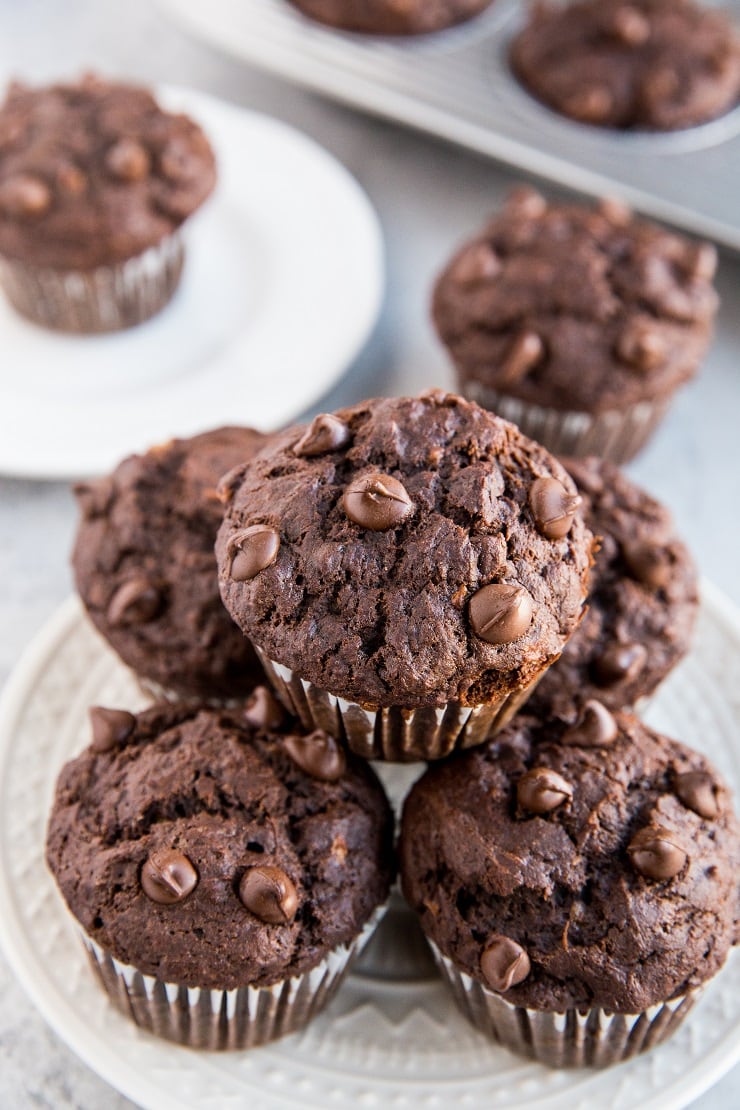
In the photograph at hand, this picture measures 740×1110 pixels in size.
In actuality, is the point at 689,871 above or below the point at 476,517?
below

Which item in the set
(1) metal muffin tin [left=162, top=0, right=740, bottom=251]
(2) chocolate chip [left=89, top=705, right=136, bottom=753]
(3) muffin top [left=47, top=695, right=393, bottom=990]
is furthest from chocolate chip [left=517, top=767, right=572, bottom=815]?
(1) metal muffin tin [left=162, top=0, right=740, bottom=251]

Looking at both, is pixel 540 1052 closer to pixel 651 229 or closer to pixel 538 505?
pixel 538 505

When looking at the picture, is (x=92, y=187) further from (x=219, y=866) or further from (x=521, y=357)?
(x=219, y=866)

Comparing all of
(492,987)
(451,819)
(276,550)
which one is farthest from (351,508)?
(492,987)

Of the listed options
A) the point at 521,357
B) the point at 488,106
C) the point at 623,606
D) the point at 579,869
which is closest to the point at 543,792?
the point at 579,869

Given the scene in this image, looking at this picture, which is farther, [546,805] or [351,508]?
[546,805]

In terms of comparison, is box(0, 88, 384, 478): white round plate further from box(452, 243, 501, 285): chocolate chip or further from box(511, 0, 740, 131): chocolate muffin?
box(511, 0, 740, 131): chocolate muffin

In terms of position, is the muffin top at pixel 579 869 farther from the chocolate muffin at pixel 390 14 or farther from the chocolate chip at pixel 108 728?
the chocolate muffin at pixel 390 14
